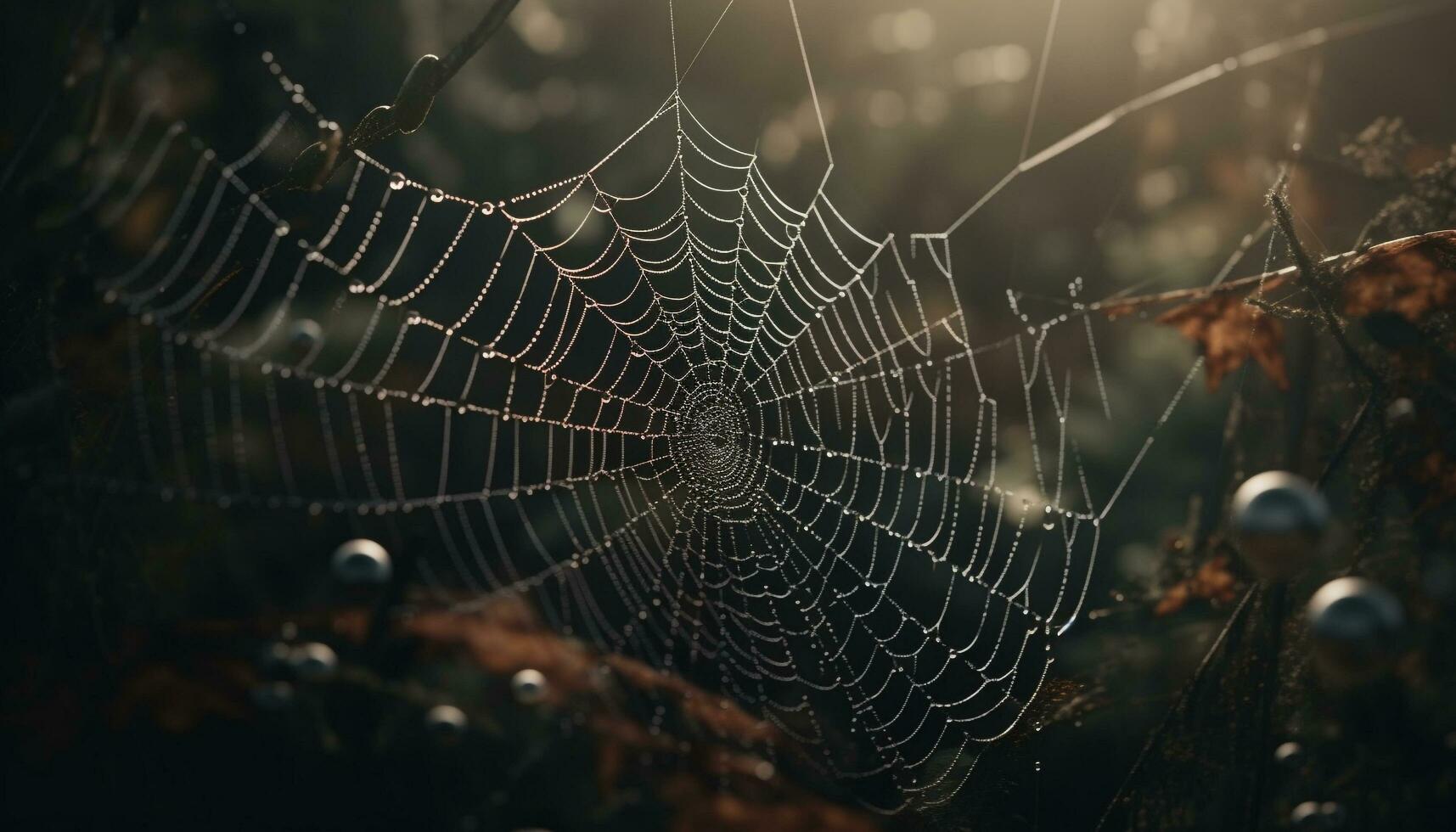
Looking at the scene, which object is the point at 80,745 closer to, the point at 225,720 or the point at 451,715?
the point at 225,720

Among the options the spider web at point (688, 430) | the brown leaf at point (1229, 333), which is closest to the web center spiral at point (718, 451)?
the spider web at point (688, 430)

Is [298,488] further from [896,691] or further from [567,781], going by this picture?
[896,691]

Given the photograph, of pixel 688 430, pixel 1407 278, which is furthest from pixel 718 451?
pixel 1407 278

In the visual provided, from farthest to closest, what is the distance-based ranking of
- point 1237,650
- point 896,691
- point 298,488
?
1. point 298,488
2. point 896,691
3. point 1237,650

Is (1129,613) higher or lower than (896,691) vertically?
higher

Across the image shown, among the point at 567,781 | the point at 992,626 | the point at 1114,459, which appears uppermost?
the point at 1114,459

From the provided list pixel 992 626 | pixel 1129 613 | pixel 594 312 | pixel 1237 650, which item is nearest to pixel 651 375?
pixel 594 312

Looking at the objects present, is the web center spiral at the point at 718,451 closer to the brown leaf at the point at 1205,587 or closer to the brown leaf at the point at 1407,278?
the brown leaf at the point at 1205,587

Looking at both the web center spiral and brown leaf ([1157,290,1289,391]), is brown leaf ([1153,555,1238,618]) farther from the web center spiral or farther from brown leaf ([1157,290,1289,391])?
the web center spiral

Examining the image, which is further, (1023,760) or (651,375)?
(651,375)

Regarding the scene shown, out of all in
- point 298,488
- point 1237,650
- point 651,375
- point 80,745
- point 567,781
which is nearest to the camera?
point 80,745
